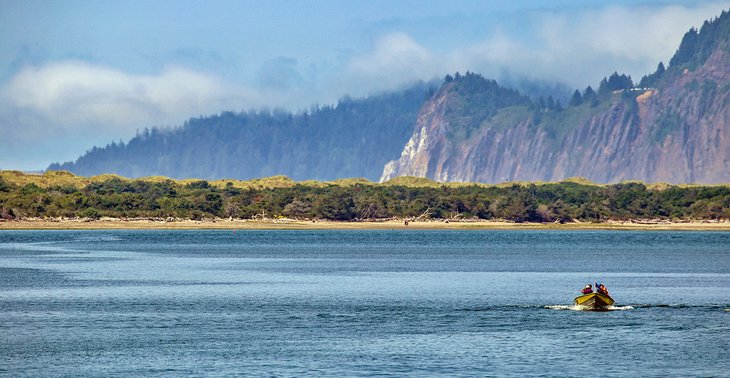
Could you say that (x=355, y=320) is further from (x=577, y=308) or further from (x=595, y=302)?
(x=595, y=302)

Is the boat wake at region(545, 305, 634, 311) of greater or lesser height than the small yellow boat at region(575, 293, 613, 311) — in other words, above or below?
below

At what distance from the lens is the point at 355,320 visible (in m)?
77.8

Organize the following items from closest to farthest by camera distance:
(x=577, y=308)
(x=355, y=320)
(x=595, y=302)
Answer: (x=355, y=320) → (x=595, y=302) → (x=577, y=308)

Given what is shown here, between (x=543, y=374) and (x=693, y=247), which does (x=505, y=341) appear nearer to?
(x=543, y=374)

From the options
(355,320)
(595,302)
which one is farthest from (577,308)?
(355,320)

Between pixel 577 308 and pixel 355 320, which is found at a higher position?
pixel 577 308

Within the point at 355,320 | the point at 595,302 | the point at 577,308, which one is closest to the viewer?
the point at 355,320

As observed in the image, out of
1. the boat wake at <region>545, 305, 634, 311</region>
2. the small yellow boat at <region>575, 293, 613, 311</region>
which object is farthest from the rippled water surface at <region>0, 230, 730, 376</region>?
the small yellow boat at <region>575, 293, 613, 311</region>

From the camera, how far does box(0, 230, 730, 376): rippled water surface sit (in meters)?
59.7

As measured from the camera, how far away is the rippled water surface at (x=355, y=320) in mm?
59656

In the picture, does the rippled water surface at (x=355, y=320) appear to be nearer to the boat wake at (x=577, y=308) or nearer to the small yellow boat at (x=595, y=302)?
the boat wake at (x=577, y=308)

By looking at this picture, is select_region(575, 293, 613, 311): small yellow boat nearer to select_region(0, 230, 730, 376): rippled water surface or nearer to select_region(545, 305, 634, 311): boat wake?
select_region(545, 305, 634, 311): boat wake

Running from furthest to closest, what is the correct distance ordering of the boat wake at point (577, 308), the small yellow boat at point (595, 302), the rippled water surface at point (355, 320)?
1. the boat wake at point (577, 308)
2. the small yellow boat at point (595, 302)
3. the rippled water surface at point (355, 320)

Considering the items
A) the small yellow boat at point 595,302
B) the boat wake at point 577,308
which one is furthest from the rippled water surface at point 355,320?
the small yellow boat at point 595,302
